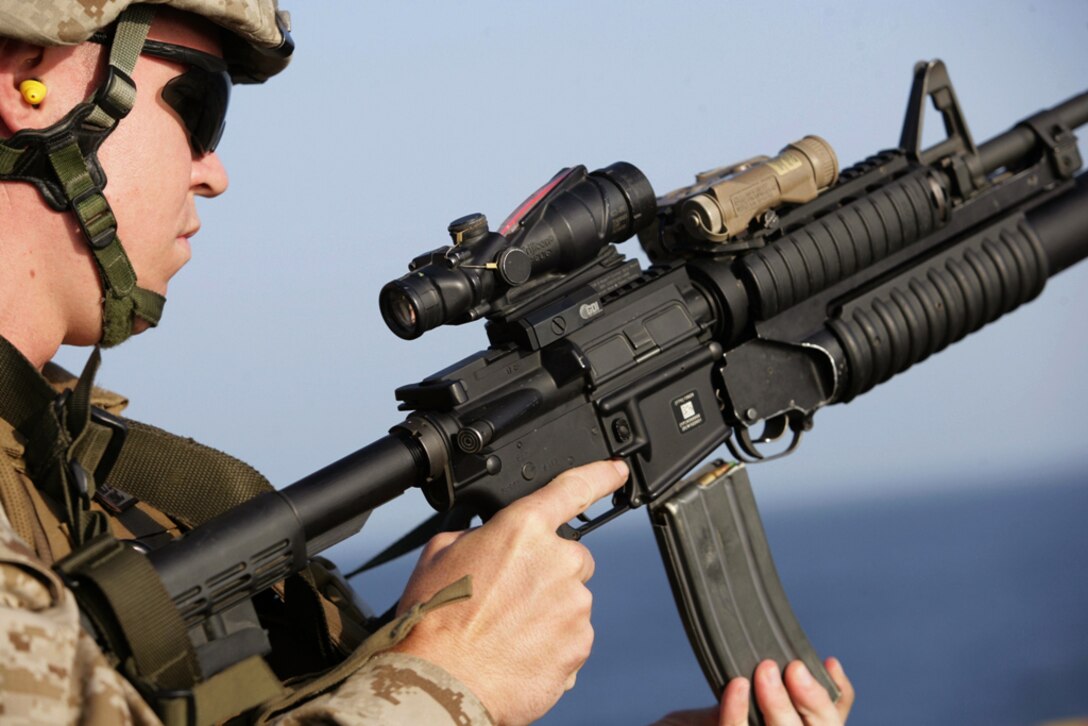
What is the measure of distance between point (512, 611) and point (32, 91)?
156cm

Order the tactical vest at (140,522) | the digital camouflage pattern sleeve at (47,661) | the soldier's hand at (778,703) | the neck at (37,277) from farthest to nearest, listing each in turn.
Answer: the soldier's hand at (778,703) < the neck at (37,277) < the tactical vest at (140,522) < the digital camouflage pattern sleeve at (47,661)

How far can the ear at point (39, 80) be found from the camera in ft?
9.28

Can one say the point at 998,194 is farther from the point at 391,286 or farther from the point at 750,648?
the point at 391,286

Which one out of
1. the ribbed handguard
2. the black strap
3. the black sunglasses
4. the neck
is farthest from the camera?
the ribbed handguard

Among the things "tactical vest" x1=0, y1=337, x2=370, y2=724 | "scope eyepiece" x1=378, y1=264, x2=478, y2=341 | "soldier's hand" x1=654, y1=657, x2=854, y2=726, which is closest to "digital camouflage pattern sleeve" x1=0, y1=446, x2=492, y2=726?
"tactical vest" x1=0, y1=337, x2=370, y2=724

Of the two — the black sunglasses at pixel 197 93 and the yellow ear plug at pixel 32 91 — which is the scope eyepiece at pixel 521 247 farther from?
the yellow ear plug at pixel 32 91

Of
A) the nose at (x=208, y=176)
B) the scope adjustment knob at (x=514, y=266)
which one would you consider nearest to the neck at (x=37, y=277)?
the nose at (x=208, y=176)

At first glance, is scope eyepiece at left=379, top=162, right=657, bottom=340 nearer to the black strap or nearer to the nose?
Answer: the nose

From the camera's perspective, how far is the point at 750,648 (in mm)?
3914

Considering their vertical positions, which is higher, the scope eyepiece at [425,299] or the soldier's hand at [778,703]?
the scope eyepiece at [425,299]

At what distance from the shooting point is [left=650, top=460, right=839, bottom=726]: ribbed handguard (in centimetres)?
387

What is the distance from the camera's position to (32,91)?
2.84 meters

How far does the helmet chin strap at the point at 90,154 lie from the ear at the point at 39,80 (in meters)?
0.04

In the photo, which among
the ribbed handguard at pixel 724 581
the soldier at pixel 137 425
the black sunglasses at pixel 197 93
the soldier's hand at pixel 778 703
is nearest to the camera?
the soldier at pixel 137 425
